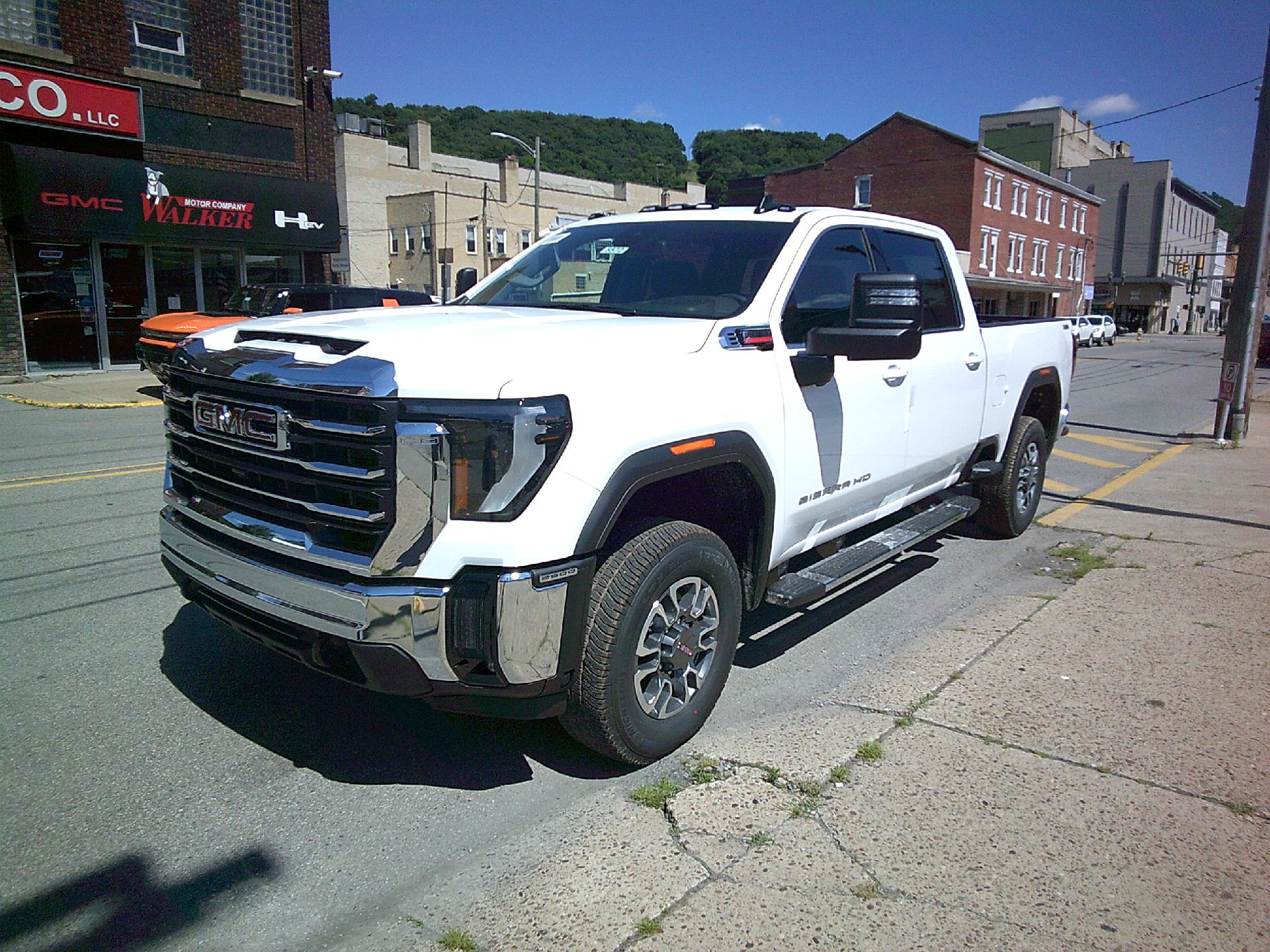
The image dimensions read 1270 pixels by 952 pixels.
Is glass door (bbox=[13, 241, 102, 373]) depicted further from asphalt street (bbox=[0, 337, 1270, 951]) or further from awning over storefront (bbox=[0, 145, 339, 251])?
asphalt street (bbox=[0, 337, 1270, 951])

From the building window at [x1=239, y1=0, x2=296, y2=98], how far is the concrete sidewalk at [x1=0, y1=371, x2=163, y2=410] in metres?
6.91

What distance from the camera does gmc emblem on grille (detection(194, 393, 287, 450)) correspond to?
3.04m

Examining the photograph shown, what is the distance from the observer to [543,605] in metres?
2.88

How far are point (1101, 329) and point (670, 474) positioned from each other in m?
51.4

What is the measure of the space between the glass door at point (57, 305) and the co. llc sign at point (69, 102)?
229 centimetres

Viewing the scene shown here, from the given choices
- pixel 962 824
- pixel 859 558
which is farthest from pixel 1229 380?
pixel 962 824

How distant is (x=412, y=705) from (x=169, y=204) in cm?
1825

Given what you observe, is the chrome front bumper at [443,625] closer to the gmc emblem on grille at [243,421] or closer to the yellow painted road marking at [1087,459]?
the gmc emblem on grille at [243,421]

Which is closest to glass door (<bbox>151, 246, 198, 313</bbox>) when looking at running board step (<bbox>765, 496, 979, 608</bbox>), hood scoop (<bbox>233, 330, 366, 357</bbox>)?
hood scoop (<bbox>233, 330, 366, 357</bbox>)

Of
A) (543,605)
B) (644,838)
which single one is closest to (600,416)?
(543,605)

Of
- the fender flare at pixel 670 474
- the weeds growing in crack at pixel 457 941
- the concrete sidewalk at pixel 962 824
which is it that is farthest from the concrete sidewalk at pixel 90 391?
the weeds growing in crack at pixel 457 941

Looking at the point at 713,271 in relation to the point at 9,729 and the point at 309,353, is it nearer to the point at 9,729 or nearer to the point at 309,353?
the point at 309,353

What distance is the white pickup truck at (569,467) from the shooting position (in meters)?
2.83

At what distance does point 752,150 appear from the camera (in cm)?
8531
